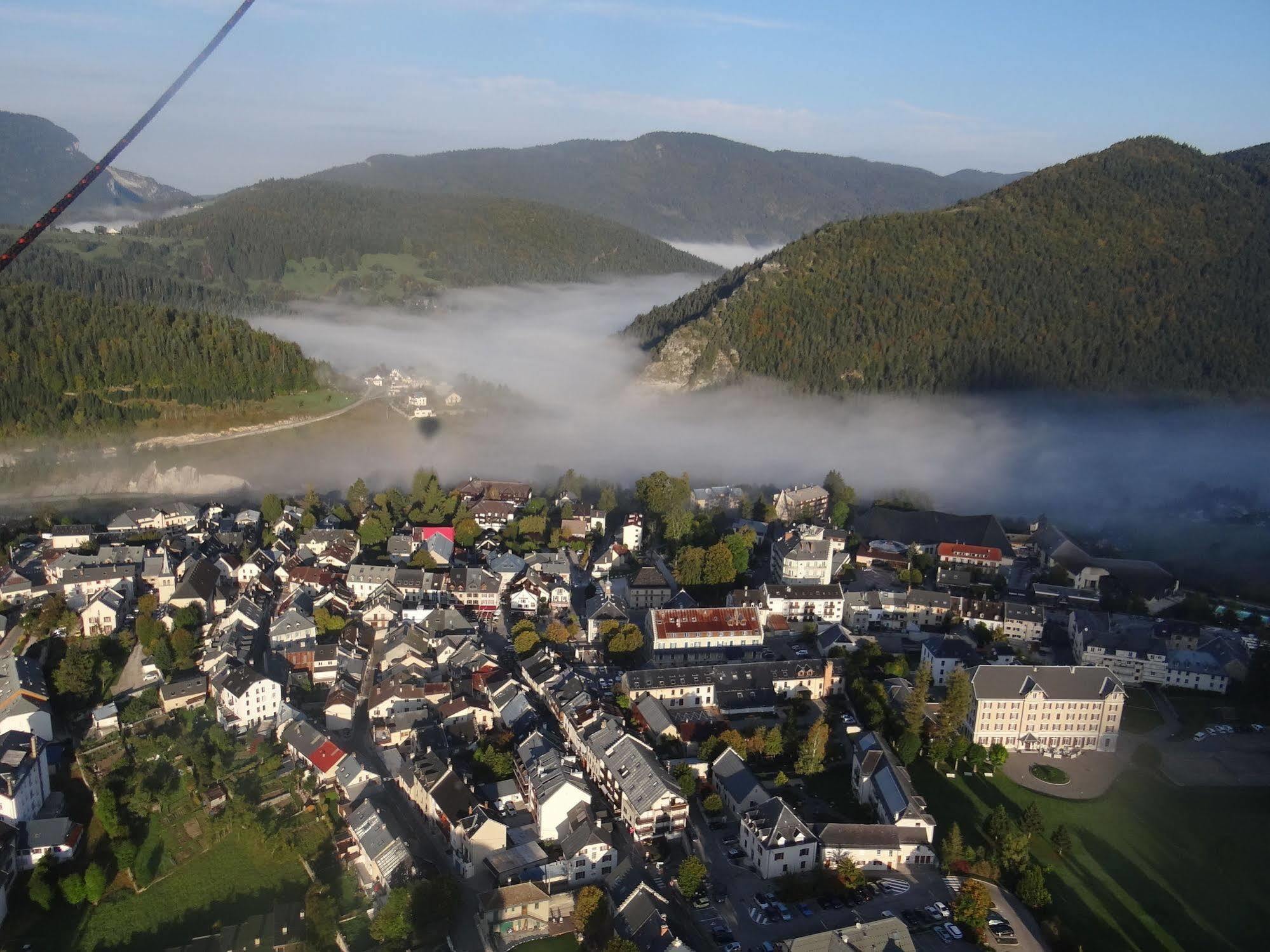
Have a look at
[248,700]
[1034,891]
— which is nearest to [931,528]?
[1034,891]


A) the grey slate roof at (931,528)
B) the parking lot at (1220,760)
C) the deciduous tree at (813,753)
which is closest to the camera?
the deciduous tree at (813,753)

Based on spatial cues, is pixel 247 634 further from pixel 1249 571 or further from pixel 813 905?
pixel 1249 571

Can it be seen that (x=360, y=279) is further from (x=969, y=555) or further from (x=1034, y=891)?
(x=1034, y=891)

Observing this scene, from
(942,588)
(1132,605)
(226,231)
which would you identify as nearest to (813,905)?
(942,588)

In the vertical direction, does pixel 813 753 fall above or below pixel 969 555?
below

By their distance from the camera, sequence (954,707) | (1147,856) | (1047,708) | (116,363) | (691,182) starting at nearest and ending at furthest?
(1147,856) → (954,707) → (1047,708) → (116,363) → (691,182)

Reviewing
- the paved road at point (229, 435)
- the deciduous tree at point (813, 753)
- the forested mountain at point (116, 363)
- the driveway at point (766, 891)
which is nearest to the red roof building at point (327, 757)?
the driveway at point (766, 891)

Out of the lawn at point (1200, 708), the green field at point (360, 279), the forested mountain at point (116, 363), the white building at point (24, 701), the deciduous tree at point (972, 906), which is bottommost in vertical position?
the lawn at point (1200, 708)

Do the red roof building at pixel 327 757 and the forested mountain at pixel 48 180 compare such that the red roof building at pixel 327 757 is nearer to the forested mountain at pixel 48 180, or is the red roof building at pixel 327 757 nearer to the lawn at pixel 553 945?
the lawn at pixel 553 945
